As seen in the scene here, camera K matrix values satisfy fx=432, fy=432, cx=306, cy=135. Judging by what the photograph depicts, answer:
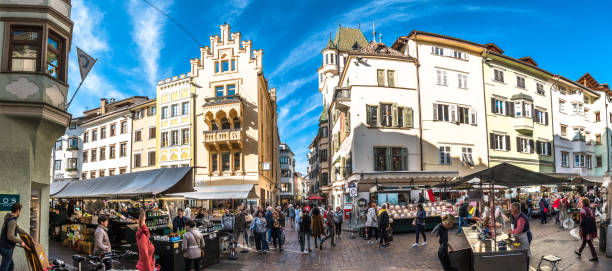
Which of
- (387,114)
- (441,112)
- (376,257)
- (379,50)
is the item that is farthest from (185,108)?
(376,257)

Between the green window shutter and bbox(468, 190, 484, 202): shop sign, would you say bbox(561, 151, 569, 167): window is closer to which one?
the green window shutter

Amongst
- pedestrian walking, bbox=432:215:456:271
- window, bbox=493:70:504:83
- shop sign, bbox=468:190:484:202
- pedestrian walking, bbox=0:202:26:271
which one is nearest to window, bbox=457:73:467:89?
window, bbox=493:70:504:83

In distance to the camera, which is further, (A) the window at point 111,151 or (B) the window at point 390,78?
(A) the window at point 111,151

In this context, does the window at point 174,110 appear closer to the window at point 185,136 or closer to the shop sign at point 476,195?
the window at point 185,136

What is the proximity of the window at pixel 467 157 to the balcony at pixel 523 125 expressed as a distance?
19.4 ft

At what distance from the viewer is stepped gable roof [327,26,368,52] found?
64188mm

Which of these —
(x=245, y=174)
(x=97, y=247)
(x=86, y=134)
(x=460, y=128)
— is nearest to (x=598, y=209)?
(x=460, y=128)

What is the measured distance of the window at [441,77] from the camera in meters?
33.8

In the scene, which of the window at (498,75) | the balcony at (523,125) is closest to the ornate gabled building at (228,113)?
the window at (498,75)

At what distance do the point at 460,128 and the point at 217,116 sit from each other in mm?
20765

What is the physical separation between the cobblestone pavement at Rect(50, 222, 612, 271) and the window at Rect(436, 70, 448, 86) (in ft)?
55.2

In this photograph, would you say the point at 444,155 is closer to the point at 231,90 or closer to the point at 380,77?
the point at 380,77

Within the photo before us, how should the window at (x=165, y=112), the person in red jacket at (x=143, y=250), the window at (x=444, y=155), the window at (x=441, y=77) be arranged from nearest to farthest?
the person in red jacket at (x=143, y=250), the window at (x=444, y=155), the window at (x=441, y=77), the window at (x=165, y=112)

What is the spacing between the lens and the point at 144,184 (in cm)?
1664
